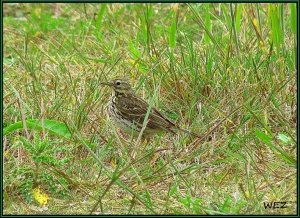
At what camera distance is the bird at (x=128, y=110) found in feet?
19.7

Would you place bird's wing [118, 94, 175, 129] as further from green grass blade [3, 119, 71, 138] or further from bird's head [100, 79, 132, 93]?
green grass blade [3, 119, 71, 138]

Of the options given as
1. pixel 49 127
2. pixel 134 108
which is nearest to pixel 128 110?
pixel 134 108

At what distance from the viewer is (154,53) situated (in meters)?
→ 6.50

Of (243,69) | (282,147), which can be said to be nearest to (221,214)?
(282,147)

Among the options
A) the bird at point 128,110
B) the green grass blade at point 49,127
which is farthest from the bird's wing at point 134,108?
the green grass blade at point 49,127

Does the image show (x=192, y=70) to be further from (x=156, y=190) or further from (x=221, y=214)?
(x=221, y=214)

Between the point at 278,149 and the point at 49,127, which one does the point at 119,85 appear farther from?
the point at 278,149

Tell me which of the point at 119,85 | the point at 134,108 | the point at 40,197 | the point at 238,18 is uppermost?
the point at 238,18

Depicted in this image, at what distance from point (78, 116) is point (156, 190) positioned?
1099mm

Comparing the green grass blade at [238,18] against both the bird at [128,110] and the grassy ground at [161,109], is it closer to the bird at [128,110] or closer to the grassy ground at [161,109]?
the grassy ground at [161,109]

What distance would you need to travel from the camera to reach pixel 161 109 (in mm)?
6152

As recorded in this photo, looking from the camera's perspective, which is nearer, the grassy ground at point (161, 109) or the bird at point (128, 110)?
the grassy ground at point (161, 109)

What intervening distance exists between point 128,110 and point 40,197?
1.58 metres

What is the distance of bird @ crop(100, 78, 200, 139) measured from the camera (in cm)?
599
